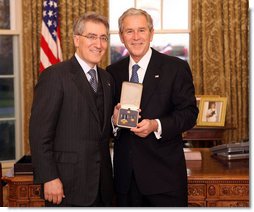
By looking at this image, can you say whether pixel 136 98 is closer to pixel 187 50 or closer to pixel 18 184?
pixel 18 184

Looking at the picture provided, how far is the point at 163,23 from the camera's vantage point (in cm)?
672

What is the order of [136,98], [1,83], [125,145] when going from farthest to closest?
1. [1,83]
2. [125,145]
3. [136,98]

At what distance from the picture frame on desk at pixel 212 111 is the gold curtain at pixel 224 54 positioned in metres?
0.56

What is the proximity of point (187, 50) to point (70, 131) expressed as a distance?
4.81m

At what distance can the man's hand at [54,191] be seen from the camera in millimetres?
2117

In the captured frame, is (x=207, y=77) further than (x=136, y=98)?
Yes

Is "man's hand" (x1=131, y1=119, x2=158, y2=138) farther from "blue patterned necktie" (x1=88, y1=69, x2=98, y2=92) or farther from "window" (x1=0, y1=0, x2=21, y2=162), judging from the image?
Answer: "window" (x1=0, y1=0, x2=21, y2=162)

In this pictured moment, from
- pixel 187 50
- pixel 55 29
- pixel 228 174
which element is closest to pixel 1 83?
pixel 55 29

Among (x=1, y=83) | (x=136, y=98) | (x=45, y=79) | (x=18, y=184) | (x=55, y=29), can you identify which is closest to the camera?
(x=45, y=79)

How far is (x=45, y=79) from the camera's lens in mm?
2137

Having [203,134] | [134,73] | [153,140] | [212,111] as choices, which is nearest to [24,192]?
[153,140]

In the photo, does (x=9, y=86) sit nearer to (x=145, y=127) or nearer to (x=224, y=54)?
(x=224, y=54)

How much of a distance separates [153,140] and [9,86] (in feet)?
14.6

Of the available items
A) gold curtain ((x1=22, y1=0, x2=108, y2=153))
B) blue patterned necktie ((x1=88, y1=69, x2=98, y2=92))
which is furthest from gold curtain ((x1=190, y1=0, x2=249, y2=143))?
blue patterned necktie ((x1=88, y1=69, x2=98, y2=92))
